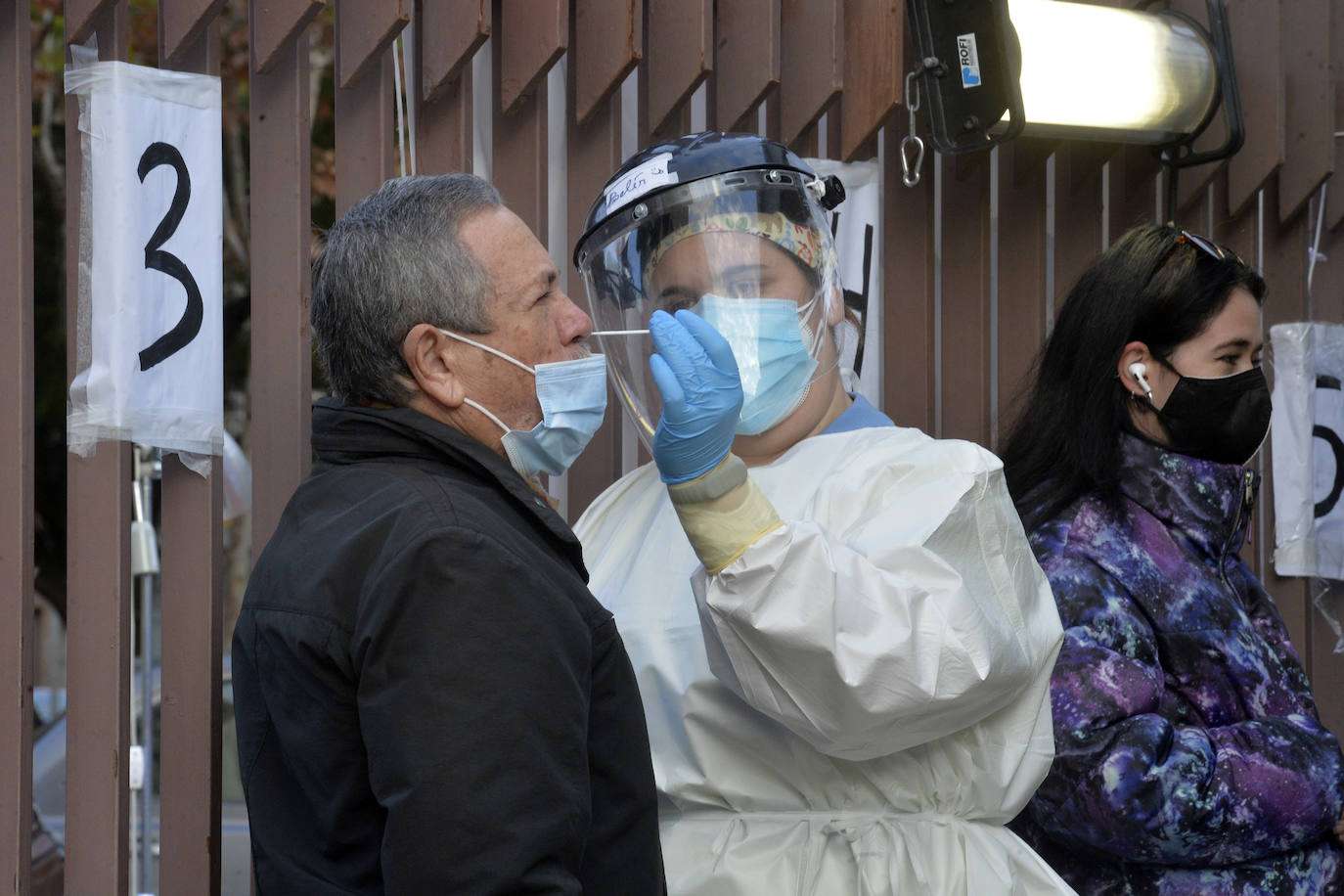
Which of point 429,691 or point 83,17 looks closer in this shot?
point 429,691

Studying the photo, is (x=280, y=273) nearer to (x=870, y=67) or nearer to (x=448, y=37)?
(x=448, y=37)

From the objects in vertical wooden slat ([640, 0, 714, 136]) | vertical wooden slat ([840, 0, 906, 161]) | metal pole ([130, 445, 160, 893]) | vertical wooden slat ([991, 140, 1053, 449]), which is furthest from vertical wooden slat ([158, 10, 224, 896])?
vertical wooden slat ([991, 140, 1053, 449])

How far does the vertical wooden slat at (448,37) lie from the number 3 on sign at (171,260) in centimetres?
47

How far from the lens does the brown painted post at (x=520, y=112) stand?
8.13 ft

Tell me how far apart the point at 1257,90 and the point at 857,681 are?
235 cm

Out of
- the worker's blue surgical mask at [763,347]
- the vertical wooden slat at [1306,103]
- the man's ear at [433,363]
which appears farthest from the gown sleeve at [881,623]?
the vertical wooden slat at [1306,103]

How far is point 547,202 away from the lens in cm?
259

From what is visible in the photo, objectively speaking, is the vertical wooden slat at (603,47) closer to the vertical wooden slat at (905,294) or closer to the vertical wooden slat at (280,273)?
the vertical wooden slat at (280,273)

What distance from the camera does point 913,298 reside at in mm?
3059

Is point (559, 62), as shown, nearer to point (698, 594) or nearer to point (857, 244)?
point (857, 244)

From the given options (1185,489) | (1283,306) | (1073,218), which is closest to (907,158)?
(1073,218)

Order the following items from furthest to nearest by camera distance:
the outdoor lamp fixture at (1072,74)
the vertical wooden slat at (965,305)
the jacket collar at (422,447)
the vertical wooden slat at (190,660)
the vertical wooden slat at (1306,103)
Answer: the vertical wooden slat at (1306,103), the vertical wooden slat at (965,305), the outdoor lamp fixture at (1072,74), the vertical wooden slat at (190,660), the jacket collar at (422,447)

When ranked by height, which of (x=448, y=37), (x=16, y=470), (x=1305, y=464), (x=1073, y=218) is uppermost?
(x=448, y=37)

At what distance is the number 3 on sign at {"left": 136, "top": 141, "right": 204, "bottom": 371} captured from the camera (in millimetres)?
2113
